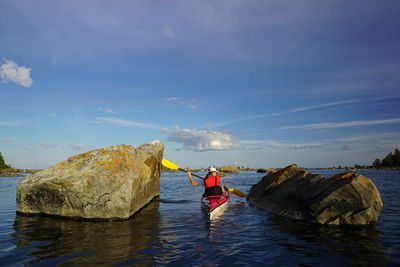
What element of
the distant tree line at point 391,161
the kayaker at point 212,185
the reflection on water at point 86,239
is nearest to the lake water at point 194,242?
the reflection on water at point 86,239

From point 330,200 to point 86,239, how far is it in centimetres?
952

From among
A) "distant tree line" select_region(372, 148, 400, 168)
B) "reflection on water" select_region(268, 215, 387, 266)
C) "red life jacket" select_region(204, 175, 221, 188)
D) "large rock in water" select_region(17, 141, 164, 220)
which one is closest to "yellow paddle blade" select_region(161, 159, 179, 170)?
"red life jacket" select_region(204, 175, 221, 188)

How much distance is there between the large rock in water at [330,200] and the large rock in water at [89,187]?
778 centimetres

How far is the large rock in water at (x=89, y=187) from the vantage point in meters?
11.2

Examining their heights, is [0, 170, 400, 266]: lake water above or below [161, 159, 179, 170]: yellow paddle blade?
below

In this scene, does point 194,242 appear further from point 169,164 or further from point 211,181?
point 169,164

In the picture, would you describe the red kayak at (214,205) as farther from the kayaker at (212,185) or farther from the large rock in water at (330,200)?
the large rock in water at (330,200)

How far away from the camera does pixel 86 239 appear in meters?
8.53

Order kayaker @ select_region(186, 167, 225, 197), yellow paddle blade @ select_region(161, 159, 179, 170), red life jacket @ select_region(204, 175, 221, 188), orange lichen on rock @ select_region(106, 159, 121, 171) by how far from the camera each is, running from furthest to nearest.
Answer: yellow paddle blade @ select_region(161, 159, 179, 170), red life jacket @ select_region(204, 175, 221, 188), kayaker @ select_region(186, 167, 225, 197), orange lichen on rock @ select_region(106, 159, 121, 171)

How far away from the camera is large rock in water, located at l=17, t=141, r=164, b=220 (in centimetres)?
1121

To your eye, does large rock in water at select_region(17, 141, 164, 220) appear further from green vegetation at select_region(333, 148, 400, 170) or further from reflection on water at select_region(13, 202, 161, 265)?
green vegetation at select_region(333, 148, 400, 170)

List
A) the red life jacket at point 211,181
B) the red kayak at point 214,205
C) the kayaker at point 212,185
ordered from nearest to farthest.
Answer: the red kayak at point 214,205
the kayaker at point 212,185
the red life jacket at point 211,181

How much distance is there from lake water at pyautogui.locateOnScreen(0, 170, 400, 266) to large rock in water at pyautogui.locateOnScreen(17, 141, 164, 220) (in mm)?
580

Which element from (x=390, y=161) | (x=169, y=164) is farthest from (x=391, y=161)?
(x=169, y=164)
